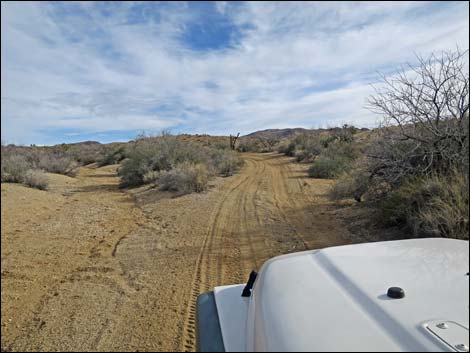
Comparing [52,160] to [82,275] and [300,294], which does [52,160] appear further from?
[300,294]

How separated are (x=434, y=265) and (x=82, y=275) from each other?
4.48 meters

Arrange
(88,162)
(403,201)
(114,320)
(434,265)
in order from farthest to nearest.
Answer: (88,162) → (403,201) → (114,320) → (434,265)

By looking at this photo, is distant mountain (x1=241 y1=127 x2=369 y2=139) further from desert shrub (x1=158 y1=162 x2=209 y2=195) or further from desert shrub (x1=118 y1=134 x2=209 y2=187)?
desert shrub (x1=158 y1=162 x2=209 y2=195)

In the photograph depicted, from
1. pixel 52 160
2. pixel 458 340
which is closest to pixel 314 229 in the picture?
pixel 458 340

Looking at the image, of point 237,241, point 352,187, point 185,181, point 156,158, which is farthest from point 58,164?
point 352,187

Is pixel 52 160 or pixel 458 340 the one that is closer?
pixel 458 340

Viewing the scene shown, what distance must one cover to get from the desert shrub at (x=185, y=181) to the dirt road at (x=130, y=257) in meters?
1.22

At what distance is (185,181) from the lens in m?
12.4

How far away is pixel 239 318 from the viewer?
1924mm

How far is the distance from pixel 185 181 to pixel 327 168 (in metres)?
6.34

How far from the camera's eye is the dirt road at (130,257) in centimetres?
324

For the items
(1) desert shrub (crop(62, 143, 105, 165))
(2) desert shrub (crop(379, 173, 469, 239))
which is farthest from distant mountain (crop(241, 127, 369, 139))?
(2) desert shrub (crop(379, 173, 469, 239))

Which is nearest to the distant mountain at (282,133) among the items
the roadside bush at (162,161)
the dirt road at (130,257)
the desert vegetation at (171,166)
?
the roadside bush at (162,161)

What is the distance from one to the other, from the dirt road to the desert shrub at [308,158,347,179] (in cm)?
457
